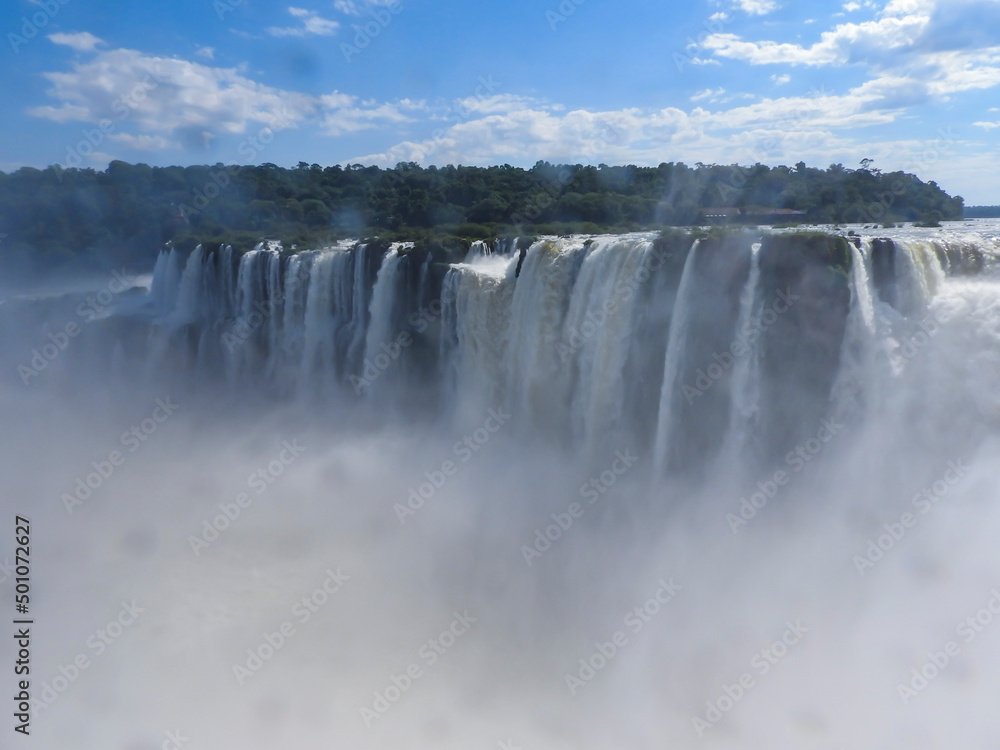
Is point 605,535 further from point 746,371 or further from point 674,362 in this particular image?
point 746,371

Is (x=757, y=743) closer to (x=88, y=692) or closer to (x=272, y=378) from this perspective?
(x=88, y=692)

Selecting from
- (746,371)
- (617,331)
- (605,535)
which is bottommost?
(605,535)

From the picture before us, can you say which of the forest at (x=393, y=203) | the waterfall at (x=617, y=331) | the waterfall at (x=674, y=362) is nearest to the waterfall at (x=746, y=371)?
the waterfall at (x=617, y=331)

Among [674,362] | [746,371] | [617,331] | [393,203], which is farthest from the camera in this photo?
[393,203]

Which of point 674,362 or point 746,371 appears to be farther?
point 674,362

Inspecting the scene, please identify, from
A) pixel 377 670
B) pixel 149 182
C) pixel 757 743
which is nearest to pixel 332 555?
pixel 377 670

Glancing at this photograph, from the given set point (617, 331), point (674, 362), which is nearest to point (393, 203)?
point (617, 331)

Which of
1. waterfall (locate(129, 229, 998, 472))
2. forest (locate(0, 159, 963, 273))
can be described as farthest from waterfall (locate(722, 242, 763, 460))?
forest (locate(0, 159, 963, 273))

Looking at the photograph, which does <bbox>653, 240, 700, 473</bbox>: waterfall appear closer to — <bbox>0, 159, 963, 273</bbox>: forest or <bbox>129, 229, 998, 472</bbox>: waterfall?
<bbox>129, 229, 998, 472</bbox>: waterfall

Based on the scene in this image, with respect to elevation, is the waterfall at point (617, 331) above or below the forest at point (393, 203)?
below

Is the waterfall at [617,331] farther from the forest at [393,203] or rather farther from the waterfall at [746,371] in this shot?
the forest at [393,203]
